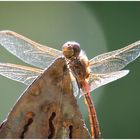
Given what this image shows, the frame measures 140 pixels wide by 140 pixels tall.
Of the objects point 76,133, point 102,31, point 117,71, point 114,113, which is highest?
point 102,31

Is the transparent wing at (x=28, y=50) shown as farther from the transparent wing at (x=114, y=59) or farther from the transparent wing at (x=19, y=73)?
the transparent wing at (x=114, y=59)

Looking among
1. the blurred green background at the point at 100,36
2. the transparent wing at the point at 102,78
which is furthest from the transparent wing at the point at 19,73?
the blurred green background at the point at 100,36

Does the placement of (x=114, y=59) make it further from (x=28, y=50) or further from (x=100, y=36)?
(x=100, y=36)

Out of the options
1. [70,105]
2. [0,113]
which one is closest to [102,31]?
[0,113]

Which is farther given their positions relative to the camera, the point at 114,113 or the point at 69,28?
the point at 69,28

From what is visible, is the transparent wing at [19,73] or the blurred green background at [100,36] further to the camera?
the blurred green background at [100,36]

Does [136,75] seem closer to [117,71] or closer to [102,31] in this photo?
[102,31]

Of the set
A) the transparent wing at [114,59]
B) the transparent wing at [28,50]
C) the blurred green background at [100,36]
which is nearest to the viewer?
the transparent wing at [28,50]
